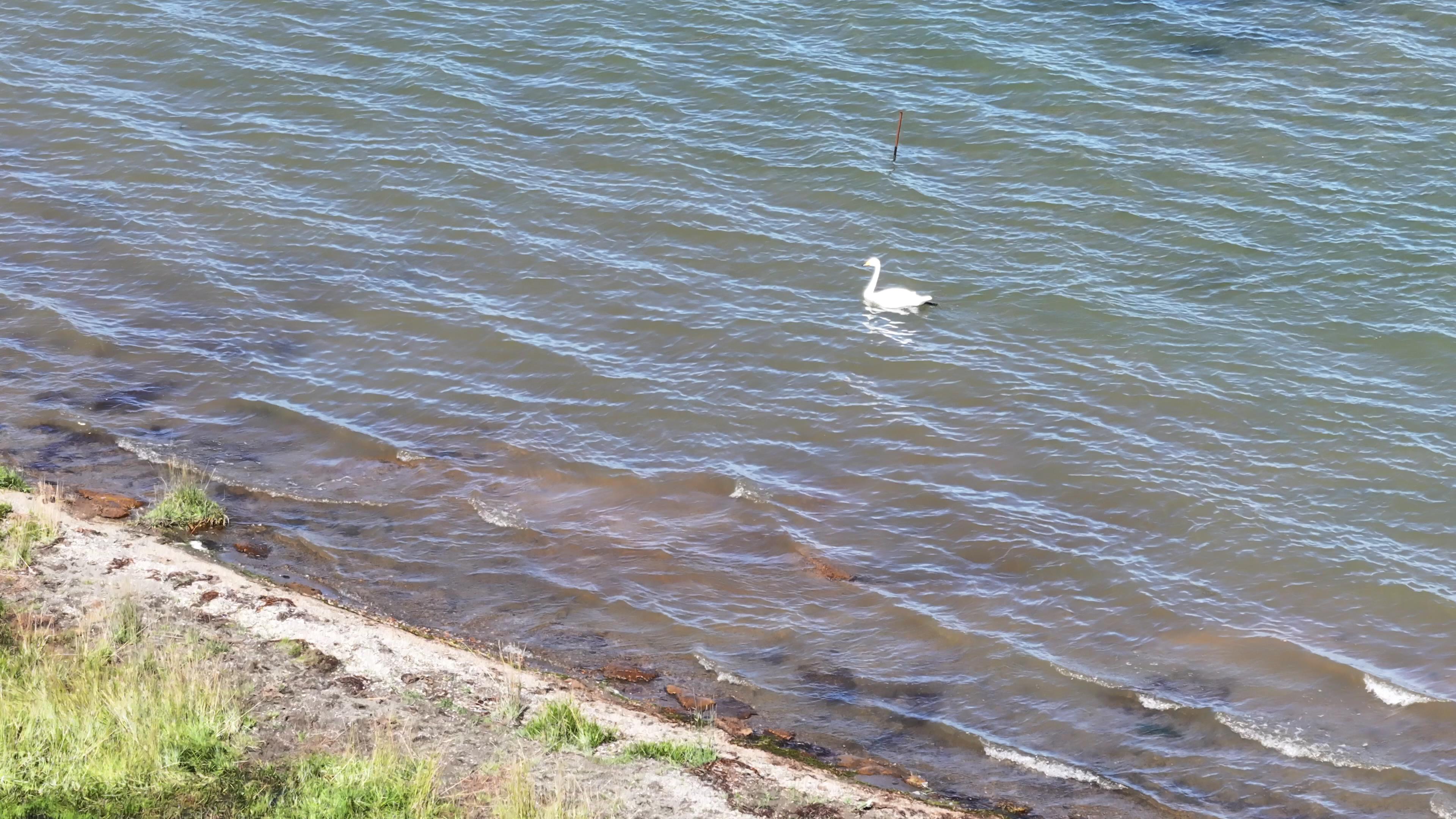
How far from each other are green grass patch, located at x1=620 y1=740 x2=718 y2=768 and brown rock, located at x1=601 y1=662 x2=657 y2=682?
2159 millimetres

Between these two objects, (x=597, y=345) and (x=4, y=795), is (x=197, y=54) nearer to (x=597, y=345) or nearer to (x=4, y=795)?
(x=597, y=345)

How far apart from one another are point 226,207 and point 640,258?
7222 millimetres

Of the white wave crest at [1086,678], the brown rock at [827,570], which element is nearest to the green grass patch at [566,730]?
the brown rock at [827,570]

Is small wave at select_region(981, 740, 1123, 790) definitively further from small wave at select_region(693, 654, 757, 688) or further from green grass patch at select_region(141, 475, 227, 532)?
green grass patch at select_region(141, 475, 227, 532)

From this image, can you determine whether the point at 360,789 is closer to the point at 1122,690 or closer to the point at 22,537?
the point at 22,537

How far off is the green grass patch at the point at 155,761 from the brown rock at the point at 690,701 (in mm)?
3269

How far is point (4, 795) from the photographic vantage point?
8.17m

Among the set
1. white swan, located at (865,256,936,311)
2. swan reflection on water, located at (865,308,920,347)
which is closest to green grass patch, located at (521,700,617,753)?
swan reflection on water, located at (865,308,920,347)

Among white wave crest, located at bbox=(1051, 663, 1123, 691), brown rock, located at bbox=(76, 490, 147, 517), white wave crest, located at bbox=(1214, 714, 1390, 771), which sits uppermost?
brown rock, located at bbox=(76, 490, 147, 517)

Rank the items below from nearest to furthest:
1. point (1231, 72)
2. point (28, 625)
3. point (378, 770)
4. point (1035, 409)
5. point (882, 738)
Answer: point (378, 770) < point (28, 625) < point (882, 738) < point (1035, 409) < point (1231, 72)

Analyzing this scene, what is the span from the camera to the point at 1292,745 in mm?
12328

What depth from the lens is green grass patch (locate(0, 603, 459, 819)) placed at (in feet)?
27.6

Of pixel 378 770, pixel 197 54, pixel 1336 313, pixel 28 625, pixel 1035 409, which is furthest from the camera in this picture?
pixel 197 54

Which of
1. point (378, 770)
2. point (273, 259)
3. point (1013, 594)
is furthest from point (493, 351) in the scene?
point (378, 770)
